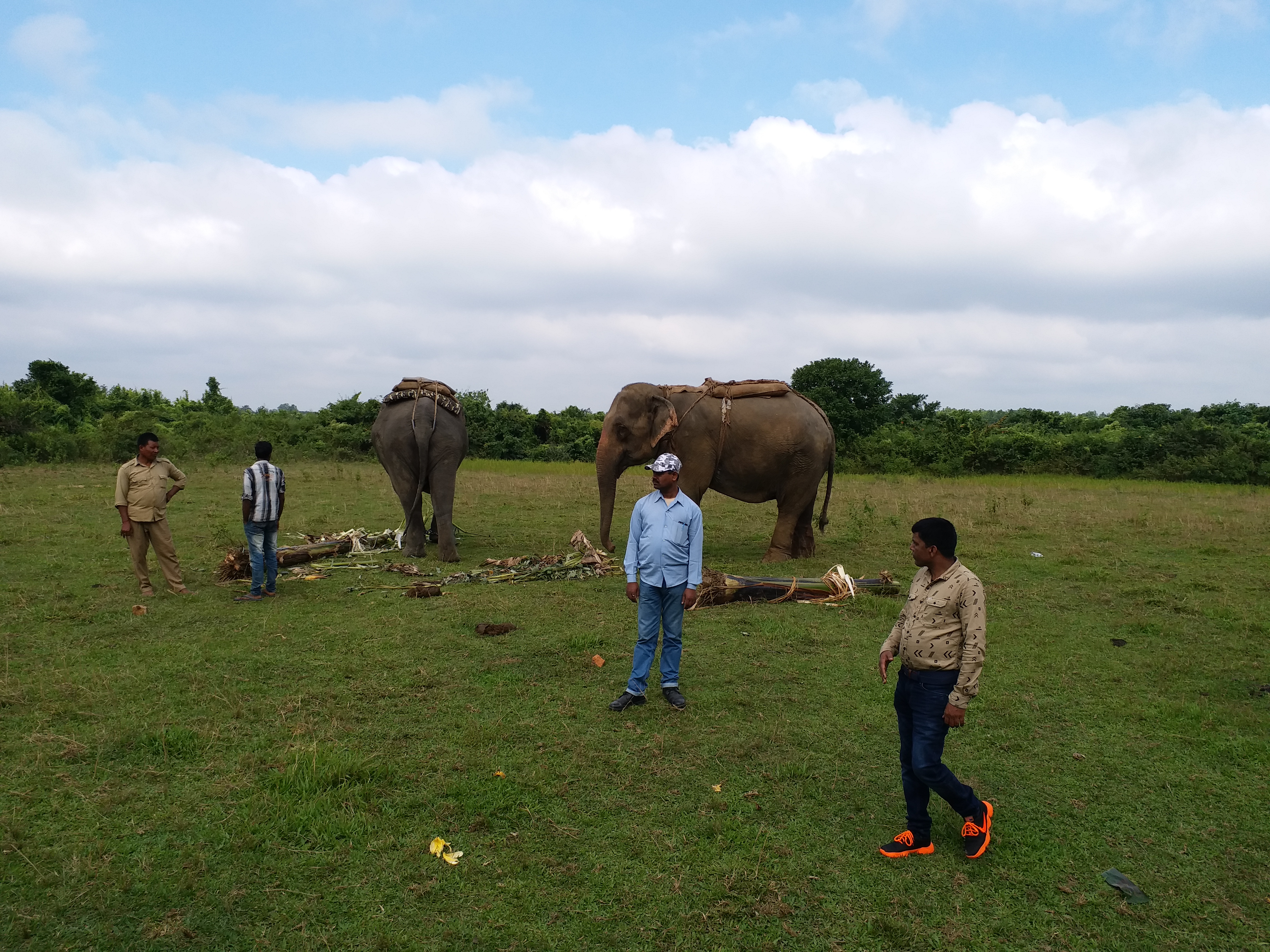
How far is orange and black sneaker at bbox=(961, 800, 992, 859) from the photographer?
3855mm

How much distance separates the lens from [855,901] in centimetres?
351

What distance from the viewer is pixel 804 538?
1197 cm

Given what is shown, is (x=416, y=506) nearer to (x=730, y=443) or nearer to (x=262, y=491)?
(x=262, y=491)

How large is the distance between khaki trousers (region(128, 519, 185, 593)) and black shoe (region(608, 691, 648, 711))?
18.2ft

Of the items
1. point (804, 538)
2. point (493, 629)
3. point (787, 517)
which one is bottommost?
point (493, 629)

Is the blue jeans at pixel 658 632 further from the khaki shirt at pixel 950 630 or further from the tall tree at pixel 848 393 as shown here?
the tall tree at pixel 848 393

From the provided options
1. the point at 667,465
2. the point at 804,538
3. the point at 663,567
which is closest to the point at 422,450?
the point at 804,538

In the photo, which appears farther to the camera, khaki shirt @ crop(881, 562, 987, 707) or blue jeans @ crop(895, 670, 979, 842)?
blue jeans @ crop(895, 670, 979, 842)

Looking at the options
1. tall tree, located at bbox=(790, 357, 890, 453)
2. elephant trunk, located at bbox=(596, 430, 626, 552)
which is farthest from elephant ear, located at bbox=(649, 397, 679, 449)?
tall tree, located at bbox=(790, 357, 890, 453)

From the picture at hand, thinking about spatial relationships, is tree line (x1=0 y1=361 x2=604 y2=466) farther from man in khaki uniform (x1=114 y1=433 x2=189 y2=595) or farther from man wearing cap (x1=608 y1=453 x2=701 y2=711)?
man wearing cap (x1=608 y1=453 x2=701 y2=711)

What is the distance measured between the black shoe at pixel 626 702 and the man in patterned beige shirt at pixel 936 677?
2.08 metres

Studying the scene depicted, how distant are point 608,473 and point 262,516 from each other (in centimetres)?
444

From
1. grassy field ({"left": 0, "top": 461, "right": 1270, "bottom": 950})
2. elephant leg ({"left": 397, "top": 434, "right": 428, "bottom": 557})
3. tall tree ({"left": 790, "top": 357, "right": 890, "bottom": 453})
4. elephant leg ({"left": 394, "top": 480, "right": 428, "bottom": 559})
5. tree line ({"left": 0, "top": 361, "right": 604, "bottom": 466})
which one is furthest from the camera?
tall tree ({"left": 790, "top": 357, "right": 890, "bottom": 453})

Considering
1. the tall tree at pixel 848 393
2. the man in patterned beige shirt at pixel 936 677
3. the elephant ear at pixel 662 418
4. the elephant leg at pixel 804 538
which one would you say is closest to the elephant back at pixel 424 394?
the elephant ear at pixel 662 418
